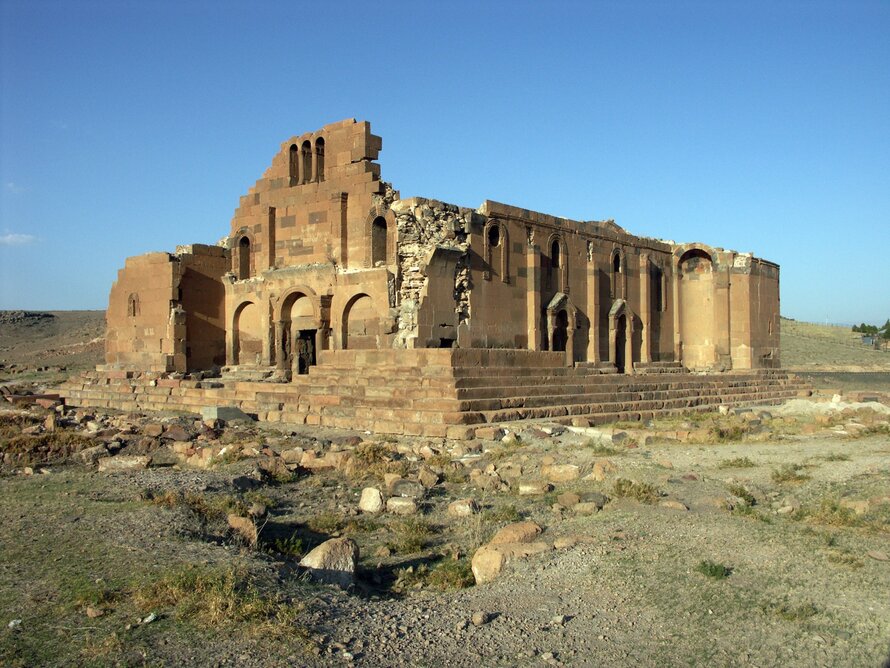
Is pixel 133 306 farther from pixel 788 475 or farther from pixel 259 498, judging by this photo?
pixel 788 475

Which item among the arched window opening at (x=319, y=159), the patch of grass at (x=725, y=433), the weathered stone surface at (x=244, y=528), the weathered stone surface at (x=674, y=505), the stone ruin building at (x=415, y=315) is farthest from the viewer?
the arched window opening at (x=319, y=159)

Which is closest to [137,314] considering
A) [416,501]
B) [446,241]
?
[446,241]

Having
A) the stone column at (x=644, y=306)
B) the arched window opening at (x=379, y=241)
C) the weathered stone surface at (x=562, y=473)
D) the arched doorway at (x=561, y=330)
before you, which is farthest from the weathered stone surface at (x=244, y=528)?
the stone column at (x=644, y=306)

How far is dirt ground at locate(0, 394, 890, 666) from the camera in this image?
453 cm

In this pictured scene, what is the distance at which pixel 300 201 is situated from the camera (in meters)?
22.5

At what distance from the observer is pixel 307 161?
74.6ft

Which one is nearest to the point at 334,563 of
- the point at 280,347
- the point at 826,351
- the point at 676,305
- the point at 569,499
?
the point at 569,499

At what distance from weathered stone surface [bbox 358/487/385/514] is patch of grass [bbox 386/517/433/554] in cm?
54

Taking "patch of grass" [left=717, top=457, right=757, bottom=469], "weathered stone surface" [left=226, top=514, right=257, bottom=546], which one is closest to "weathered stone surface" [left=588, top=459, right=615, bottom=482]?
"patch of grass" [left=717, top=457, right=757, bottom=469]

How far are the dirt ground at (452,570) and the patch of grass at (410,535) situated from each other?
0.03m

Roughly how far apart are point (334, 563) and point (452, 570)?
104 centimetres

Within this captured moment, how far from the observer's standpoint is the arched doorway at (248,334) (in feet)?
79.1

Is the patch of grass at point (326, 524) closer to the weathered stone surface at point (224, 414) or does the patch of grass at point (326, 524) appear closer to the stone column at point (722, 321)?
the weathered stone surface at point (224, 414)

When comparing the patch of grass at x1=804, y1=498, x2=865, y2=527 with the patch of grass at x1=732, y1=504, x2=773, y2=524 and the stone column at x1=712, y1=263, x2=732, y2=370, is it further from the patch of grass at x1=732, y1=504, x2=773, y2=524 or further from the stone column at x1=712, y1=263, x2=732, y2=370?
the stone column at x1=712, y1=263, x2=732, y2=370
